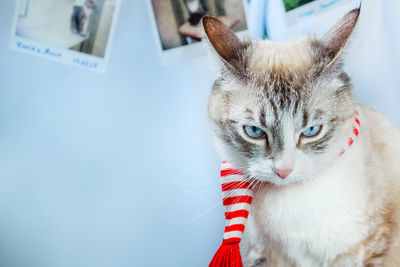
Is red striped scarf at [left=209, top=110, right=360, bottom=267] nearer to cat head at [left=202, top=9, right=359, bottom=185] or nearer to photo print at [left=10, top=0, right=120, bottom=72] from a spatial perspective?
cat head at [left=202, top=9, right=359, bottom=185]

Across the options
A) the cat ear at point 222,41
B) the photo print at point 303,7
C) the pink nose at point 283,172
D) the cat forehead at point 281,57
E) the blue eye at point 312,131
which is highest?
the photo print at point 303,7

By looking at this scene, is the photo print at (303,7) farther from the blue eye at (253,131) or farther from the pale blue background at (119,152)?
the blue eye at (253,131)

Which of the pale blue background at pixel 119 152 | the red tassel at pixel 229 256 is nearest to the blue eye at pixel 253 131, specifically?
the red tassel at pixel 229 256

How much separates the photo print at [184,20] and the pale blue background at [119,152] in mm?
31

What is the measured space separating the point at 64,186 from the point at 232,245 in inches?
24.1

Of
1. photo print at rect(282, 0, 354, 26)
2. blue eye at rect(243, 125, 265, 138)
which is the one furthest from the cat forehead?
photo print at rect(282, 0, 354, 26)

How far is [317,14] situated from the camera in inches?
44.8

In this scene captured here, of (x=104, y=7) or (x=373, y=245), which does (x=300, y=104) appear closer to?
(x=373, y=245)

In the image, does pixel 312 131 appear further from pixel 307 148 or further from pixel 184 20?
pixel 184 20

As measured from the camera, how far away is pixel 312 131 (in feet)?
2.62

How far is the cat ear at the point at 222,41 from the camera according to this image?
0.79 meters

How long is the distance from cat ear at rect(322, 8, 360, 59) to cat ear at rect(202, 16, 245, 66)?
20 cm

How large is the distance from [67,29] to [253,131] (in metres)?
0.73

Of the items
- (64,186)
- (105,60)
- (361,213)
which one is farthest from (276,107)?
(64,186)
